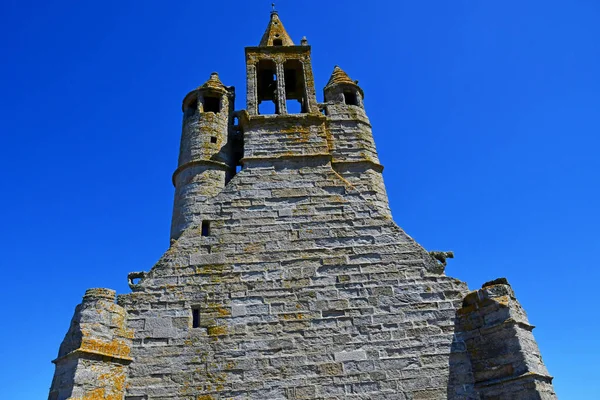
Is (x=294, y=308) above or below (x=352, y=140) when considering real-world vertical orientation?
below

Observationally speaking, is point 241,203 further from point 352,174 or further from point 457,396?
point 457,396

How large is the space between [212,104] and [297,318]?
26.9 ft

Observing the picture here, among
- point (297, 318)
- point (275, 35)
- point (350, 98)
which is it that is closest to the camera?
point (297, 318)

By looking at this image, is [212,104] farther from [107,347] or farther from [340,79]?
[107,347]

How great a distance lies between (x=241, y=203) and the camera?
964cm

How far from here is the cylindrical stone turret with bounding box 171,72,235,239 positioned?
12.1 m

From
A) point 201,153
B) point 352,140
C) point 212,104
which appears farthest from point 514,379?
point 212,104

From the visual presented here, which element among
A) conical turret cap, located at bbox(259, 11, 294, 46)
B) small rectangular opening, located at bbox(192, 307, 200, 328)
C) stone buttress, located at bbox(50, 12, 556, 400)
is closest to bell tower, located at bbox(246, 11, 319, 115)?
conical turret cap, located at bbox(259, 11, 294, 46)

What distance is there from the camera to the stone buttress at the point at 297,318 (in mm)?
7414

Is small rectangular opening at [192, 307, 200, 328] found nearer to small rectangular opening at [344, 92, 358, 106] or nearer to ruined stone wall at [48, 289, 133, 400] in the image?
ruined stone wall at [48, 289, 133, 400]

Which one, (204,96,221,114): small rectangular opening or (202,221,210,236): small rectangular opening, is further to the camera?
(204,96,221,114): small rectangular opening

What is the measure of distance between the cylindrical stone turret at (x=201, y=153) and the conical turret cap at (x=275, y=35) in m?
2.90

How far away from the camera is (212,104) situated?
14.1 m

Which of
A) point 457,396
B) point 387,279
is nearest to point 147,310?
point 387,279
